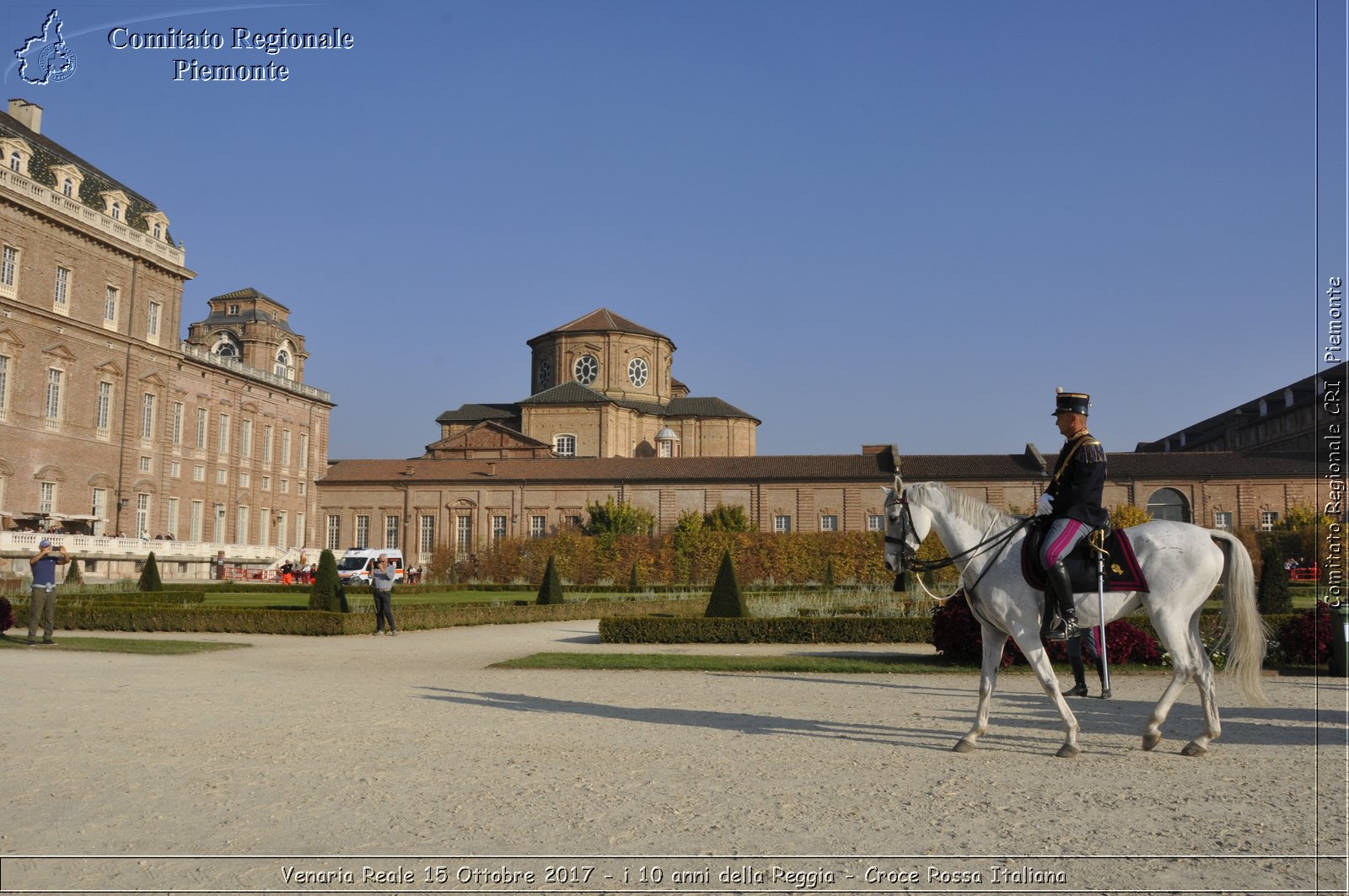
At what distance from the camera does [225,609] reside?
19.3m

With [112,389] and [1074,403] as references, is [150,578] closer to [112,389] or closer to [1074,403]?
[112,389]

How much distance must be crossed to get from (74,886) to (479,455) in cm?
5350

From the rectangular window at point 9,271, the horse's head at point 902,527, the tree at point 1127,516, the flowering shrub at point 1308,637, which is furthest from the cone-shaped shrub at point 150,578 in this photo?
the tree at point 1127,516

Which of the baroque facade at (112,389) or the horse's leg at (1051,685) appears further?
the baroque facade at (112,389)

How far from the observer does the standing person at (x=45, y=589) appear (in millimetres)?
14969

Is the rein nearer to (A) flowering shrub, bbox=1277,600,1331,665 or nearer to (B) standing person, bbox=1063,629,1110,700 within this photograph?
(B) standing person, bbox=1063,629,1110,700

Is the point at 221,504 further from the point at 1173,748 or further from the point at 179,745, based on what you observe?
the point at 1173,748

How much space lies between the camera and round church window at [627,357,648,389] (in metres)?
63.3

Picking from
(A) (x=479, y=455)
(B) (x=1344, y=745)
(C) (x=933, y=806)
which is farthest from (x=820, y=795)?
(A) (x=479, y=455)

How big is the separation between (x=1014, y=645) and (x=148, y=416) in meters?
41.1

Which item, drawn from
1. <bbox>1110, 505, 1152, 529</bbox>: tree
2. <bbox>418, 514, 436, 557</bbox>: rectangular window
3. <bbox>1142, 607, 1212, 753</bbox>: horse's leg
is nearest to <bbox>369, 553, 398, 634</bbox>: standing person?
<bbox>1142, 607, 1212, 753</bbox>: horse's leg

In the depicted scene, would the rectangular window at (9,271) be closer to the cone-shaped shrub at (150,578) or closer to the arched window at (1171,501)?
the cone-shaped shrub at (150,578)

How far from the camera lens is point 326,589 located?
20438 mm

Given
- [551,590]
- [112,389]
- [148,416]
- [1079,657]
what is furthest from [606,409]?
[1079,657]
